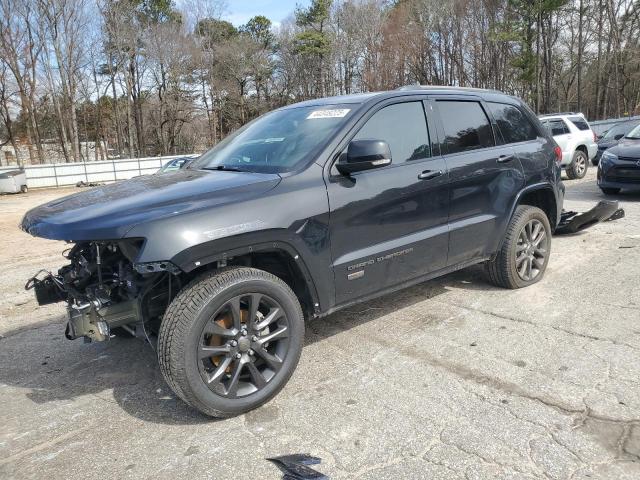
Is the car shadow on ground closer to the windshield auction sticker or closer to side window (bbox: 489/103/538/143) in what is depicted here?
side window (bbox: 489/103/538/143)

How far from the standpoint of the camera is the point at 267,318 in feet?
10.1

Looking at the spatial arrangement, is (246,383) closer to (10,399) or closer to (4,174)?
(10,399)

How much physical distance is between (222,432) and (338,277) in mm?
1191

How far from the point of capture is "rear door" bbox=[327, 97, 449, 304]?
11.2ft

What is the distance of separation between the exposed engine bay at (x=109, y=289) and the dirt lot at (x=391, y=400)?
598 millimetres

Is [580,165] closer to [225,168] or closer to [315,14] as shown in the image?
[225,168]

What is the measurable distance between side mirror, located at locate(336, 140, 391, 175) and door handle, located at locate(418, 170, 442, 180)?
0.47 m

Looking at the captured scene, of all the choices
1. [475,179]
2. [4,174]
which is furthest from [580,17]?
[475,179]

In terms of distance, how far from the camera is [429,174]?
12.7 feet

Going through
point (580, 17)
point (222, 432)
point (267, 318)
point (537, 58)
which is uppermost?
point (580, 17)

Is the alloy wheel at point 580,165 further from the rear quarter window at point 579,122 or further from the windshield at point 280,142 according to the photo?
the windshield at point 280,142

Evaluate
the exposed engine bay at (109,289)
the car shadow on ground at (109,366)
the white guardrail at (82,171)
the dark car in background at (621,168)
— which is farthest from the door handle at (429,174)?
the white guardrail at (82,171)

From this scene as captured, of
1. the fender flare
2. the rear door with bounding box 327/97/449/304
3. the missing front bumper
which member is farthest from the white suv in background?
the missing front bumper

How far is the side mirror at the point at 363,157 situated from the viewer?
329 centimetres
